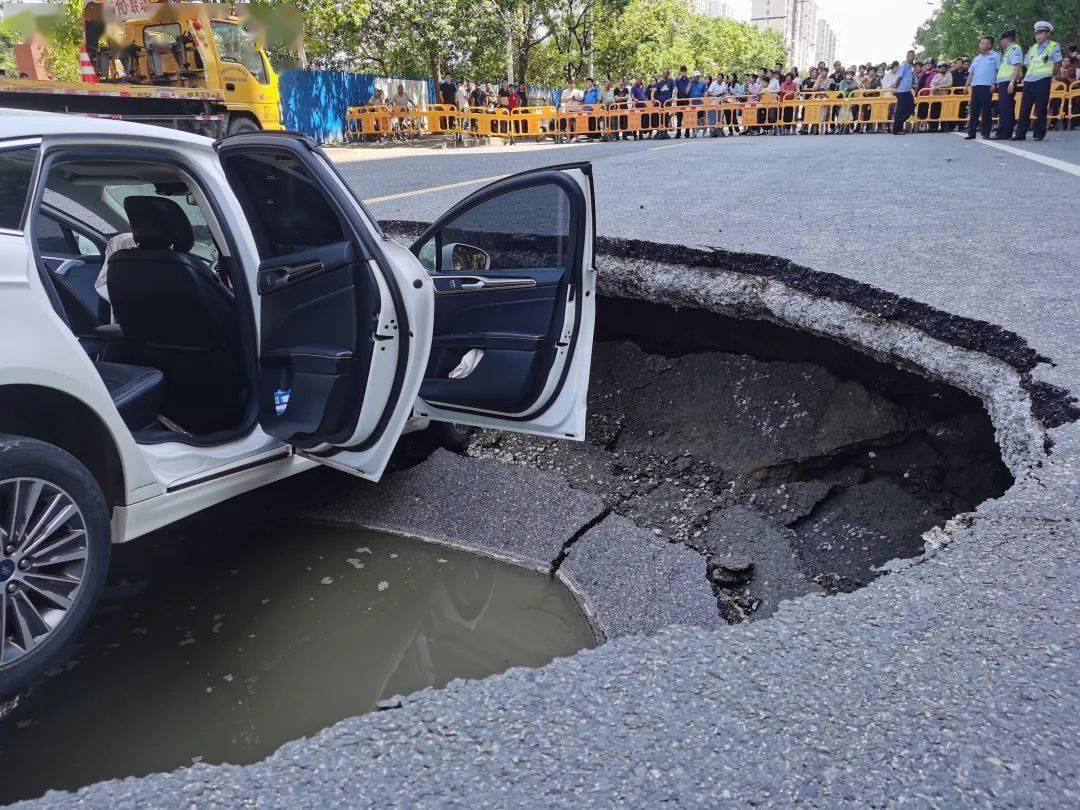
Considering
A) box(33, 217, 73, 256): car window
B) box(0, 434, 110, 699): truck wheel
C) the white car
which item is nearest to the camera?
box(0, 434, 110, 699): truck wheel

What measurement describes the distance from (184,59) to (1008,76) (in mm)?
14054

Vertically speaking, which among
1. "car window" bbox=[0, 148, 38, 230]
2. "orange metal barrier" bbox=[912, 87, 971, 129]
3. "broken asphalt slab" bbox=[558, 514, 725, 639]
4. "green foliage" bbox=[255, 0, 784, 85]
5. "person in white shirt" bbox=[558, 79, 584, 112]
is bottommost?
"broken asphalt slab" bbox=[558, 514, 725, 639]

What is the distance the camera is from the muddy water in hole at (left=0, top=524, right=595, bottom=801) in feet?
7.92

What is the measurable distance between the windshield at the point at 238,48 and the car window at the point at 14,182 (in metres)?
13.2

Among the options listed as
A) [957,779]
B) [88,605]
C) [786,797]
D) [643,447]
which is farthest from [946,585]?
[643,447]

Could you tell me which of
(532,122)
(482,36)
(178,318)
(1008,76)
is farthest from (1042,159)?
(482,36)

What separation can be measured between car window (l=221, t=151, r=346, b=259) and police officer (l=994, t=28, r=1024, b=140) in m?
13.9

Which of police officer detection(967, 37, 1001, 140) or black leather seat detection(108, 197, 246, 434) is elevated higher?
police officer detection(967, 37, 1001, 140)

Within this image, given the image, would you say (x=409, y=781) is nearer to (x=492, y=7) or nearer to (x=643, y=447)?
(x=643, y=447)

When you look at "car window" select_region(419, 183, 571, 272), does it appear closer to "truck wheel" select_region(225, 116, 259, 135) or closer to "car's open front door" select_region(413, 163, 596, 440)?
"car's open front door" select_region(413, 163, 596, 440)

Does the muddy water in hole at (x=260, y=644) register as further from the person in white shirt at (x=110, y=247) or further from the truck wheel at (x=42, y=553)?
the person in white shirt at (x=110, y=247)

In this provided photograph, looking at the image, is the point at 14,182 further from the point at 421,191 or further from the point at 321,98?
the point at 321,98

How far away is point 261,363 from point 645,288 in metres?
2.49

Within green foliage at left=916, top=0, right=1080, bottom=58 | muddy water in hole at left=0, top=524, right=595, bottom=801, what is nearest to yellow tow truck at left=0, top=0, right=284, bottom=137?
muddy water in hole at left=0, top=524, right=595, bottom=801
